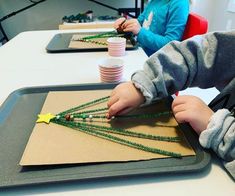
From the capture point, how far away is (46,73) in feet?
2.57

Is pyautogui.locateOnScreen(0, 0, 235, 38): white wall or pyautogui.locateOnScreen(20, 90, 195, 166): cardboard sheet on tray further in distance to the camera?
Answer: pyautogui.locateOnScreen(0, 0, 235, 38): white wall

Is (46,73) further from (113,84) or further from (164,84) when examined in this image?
(164,84)

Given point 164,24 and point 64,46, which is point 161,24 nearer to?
point 164,24

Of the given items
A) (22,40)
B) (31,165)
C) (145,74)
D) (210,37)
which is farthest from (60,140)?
(22,40)

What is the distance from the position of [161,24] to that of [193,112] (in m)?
0.92

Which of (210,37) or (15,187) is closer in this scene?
(15,187)

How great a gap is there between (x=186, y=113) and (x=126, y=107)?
4.5 inches

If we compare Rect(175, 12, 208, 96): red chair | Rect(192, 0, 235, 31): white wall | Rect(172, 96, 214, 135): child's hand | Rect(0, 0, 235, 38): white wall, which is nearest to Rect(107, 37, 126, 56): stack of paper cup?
Rect(175, 12, 208, 96): red chair

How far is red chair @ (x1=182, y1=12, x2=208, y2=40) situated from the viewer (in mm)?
1021

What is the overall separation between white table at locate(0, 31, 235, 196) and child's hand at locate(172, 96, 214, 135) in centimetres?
6

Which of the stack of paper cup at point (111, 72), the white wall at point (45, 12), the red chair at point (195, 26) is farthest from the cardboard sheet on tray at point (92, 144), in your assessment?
the white wall at point (45, 12)

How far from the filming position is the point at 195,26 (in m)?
1.12

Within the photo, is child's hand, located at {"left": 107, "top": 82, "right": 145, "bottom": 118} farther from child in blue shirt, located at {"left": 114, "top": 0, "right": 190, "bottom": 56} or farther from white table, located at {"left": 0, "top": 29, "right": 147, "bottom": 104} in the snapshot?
child in blue shirt, located at {"left": 114, "top": 0, "right": 190, "bottom": 56}

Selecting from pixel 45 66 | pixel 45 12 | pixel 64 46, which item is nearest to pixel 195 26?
pixel 64 46
